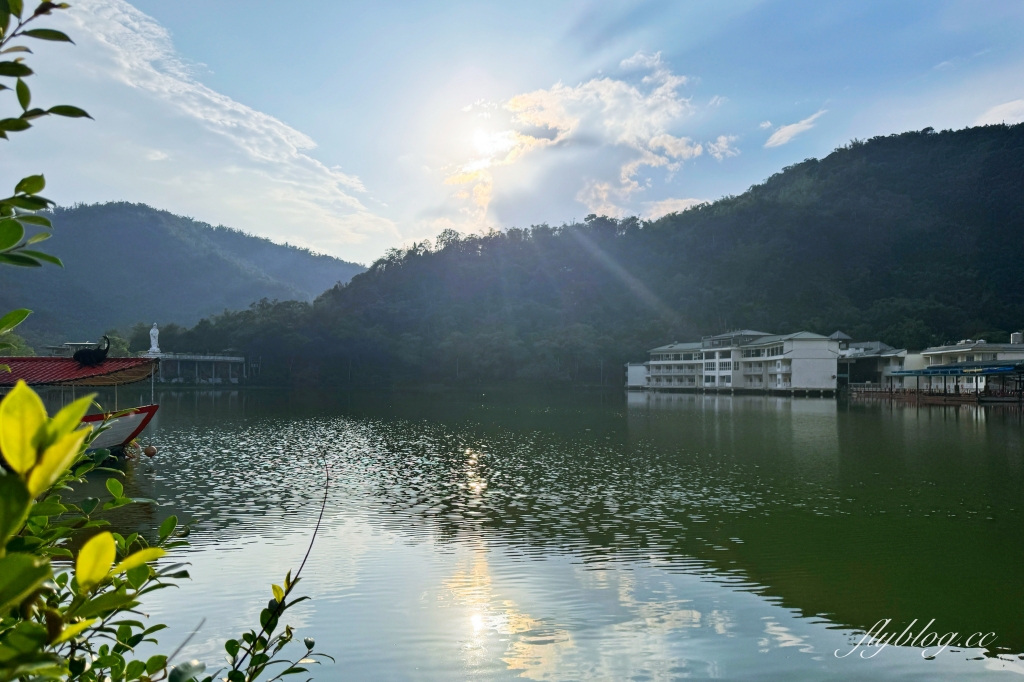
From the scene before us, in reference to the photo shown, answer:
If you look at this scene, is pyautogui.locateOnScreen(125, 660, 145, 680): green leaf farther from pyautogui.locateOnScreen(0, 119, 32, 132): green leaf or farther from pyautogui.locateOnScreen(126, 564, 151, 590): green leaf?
pyautogui.locateOnScreen(0, 119, 32, 132): green leaf

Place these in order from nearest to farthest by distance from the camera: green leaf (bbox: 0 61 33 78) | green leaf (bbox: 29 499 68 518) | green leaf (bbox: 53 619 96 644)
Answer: green leaf (bbox: 53 619 96 644) < green leaf (bbox: 0 61 33 78) < green leaf (bbox: 29 499 68 518)

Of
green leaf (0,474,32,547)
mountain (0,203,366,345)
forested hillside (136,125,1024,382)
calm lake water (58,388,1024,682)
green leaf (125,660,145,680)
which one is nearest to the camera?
green leaf (0,474,32,547)

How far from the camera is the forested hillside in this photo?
8744 cm

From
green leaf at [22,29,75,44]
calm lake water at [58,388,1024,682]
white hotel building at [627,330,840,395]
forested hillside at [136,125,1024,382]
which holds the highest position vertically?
forested hillside at [136,125,1024,382]

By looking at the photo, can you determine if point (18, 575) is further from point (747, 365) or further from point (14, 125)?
point (747, 365)

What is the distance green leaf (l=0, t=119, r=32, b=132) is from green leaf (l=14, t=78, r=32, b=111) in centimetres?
3

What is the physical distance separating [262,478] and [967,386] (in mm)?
52254

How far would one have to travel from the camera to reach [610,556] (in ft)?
36.1

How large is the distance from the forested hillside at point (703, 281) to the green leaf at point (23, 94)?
277 feet

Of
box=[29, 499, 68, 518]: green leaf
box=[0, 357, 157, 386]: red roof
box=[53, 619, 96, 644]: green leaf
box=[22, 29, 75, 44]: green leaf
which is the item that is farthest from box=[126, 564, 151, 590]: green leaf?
box=[0, 357, 157, 386]: red roof

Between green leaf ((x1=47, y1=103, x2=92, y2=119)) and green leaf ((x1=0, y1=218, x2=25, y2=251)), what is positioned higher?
green leaf ((x1=47, y1=103, x2=92, y2=119))

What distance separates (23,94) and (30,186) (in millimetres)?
198

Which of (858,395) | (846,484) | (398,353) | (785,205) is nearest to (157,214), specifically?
(398,353)

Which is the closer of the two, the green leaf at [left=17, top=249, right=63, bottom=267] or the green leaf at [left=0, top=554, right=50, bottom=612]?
the green leaf at [left=0, top=554, right=50, bottom=612]
